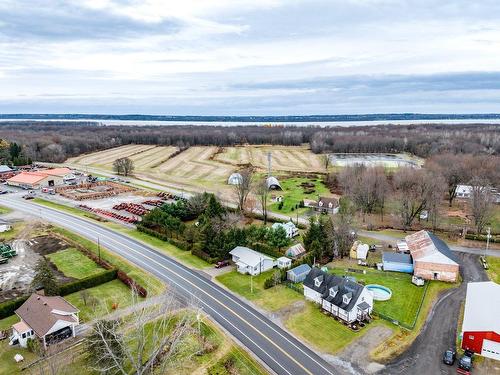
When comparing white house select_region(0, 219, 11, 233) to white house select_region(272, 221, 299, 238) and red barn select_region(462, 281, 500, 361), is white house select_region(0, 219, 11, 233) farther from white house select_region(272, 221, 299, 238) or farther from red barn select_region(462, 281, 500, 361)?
red barn select_region(462, 281, 500, 361)

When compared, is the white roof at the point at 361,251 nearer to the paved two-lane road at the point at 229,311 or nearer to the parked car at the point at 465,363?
the paved two-lane road at the point at 229,311

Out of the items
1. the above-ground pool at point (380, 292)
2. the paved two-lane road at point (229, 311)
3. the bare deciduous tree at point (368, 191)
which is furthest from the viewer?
the bare deciduous tree at point (368, 191)

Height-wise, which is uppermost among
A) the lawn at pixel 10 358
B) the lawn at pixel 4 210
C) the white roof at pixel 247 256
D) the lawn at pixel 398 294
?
the white roof at pixel 247 256

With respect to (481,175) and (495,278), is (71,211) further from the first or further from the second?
(481,175)

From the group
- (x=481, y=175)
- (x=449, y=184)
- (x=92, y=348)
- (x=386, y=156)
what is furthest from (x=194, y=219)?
(x=386, y=156)

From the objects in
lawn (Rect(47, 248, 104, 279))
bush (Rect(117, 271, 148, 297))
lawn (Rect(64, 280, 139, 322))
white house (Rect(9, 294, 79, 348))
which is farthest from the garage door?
lawn (Rect(47, 248, 104, 279))

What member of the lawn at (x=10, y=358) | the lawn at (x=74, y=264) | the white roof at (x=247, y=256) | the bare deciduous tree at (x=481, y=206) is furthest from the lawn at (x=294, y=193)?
the lawn at (x=10, y=358)

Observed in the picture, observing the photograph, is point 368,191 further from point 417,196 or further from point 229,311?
point 229,311
